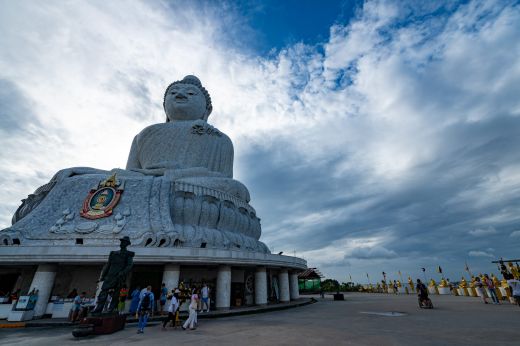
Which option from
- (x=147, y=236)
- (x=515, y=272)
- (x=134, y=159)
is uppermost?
(x=134, y=159)

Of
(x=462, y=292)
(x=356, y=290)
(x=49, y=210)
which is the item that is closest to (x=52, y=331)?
(x=49, y=210)

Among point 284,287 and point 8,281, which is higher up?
point 8,281

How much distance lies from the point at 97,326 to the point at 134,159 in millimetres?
17110

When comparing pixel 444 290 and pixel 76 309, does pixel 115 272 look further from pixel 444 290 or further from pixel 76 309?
pixel 444 290

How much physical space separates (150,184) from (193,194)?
2.52 metres

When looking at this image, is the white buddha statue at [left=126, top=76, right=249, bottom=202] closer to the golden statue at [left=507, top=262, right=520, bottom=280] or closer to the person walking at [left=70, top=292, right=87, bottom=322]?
the person walking at [left=70, top=292, right=87, bottom=322]

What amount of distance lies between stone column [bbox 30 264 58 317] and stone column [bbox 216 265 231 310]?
7033 mm

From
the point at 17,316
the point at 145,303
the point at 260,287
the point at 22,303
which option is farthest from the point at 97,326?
the point at 260,287

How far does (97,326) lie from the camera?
7734 mm

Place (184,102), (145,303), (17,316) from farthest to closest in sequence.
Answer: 1. (184,102)
2. (17,316)
3. (145,303)

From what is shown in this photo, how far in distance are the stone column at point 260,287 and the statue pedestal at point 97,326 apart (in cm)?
813

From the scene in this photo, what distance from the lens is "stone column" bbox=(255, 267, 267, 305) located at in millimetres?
14898

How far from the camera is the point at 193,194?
52.3ft

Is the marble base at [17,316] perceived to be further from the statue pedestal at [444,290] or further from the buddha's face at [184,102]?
the statue pedestal at [444,290]
